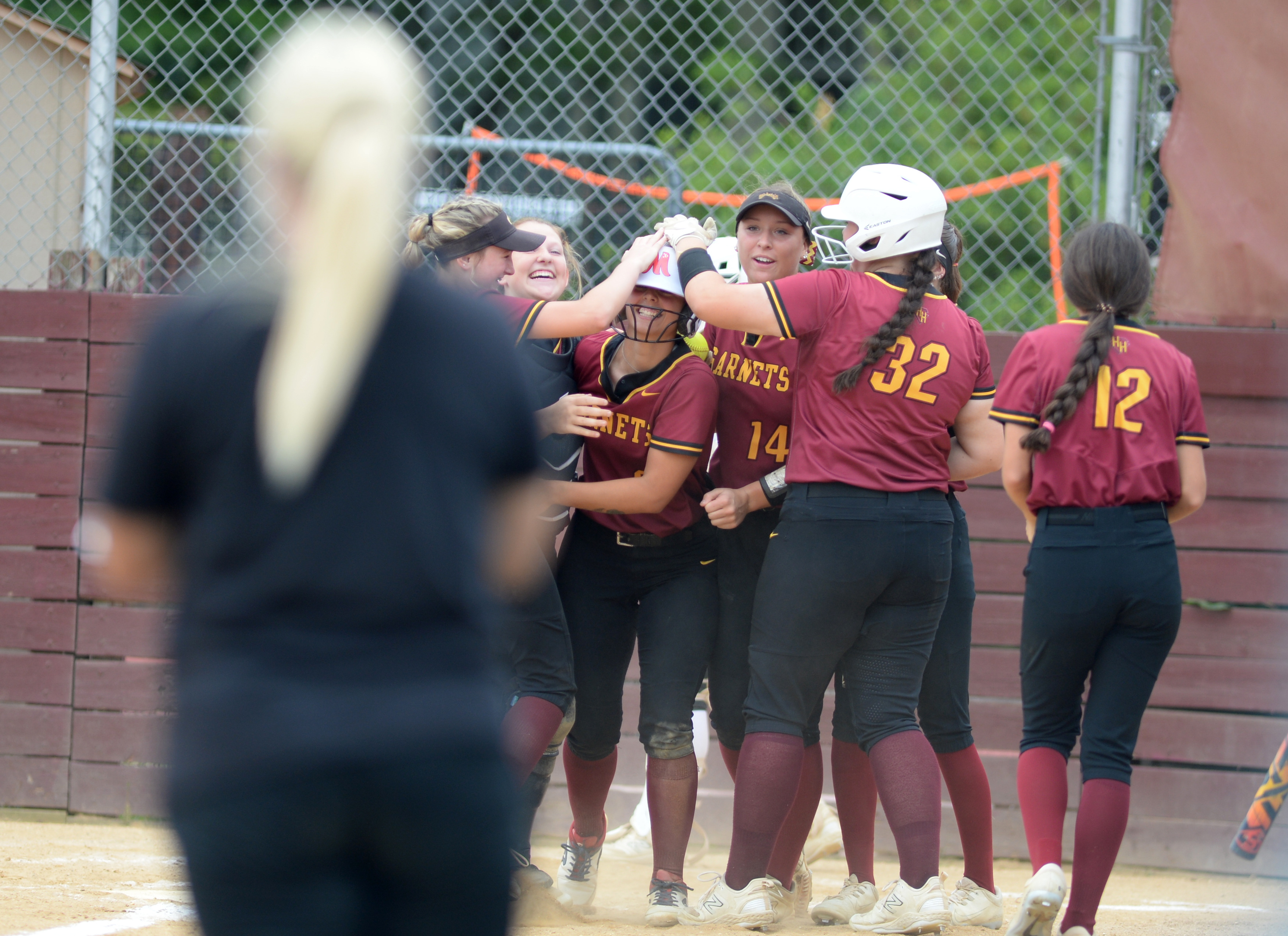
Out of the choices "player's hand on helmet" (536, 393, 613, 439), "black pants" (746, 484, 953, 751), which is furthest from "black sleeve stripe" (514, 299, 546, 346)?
"black pants" (746, 484, 953, 751)

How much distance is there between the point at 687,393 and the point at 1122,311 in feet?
3.99

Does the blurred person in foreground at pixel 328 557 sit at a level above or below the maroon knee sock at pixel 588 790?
above

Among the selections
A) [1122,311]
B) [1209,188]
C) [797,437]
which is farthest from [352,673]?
[1209,188]

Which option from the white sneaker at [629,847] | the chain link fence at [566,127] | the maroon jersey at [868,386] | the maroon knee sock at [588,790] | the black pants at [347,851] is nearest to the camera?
the black pants at [347,851]

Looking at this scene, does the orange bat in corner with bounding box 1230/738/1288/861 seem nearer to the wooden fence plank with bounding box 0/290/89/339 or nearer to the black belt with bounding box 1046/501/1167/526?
the black belt with bounding box 1046/501/1167/526

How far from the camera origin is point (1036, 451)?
3359mm

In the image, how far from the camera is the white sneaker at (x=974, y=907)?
3.58 metres

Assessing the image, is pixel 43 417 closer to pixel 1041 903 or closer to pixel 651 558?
pixel 651 558

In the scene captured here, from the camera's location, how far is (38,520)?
16.6 feet

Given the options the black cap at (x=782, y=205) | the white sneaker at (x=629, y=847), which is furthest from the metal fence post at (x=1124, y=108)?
the white sneaker at (x=629, y=847)

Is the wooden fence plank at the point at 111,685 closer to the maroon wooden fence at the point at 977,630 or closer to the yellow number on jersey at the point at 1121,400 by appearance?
the maroon wooden fence at the point at 977,630

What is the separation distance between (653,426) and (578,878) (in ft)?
4.53

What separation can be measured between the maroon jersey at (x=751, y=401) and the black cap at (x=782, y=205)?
336mm

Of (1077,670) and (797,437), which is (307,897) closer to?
(797,437)
